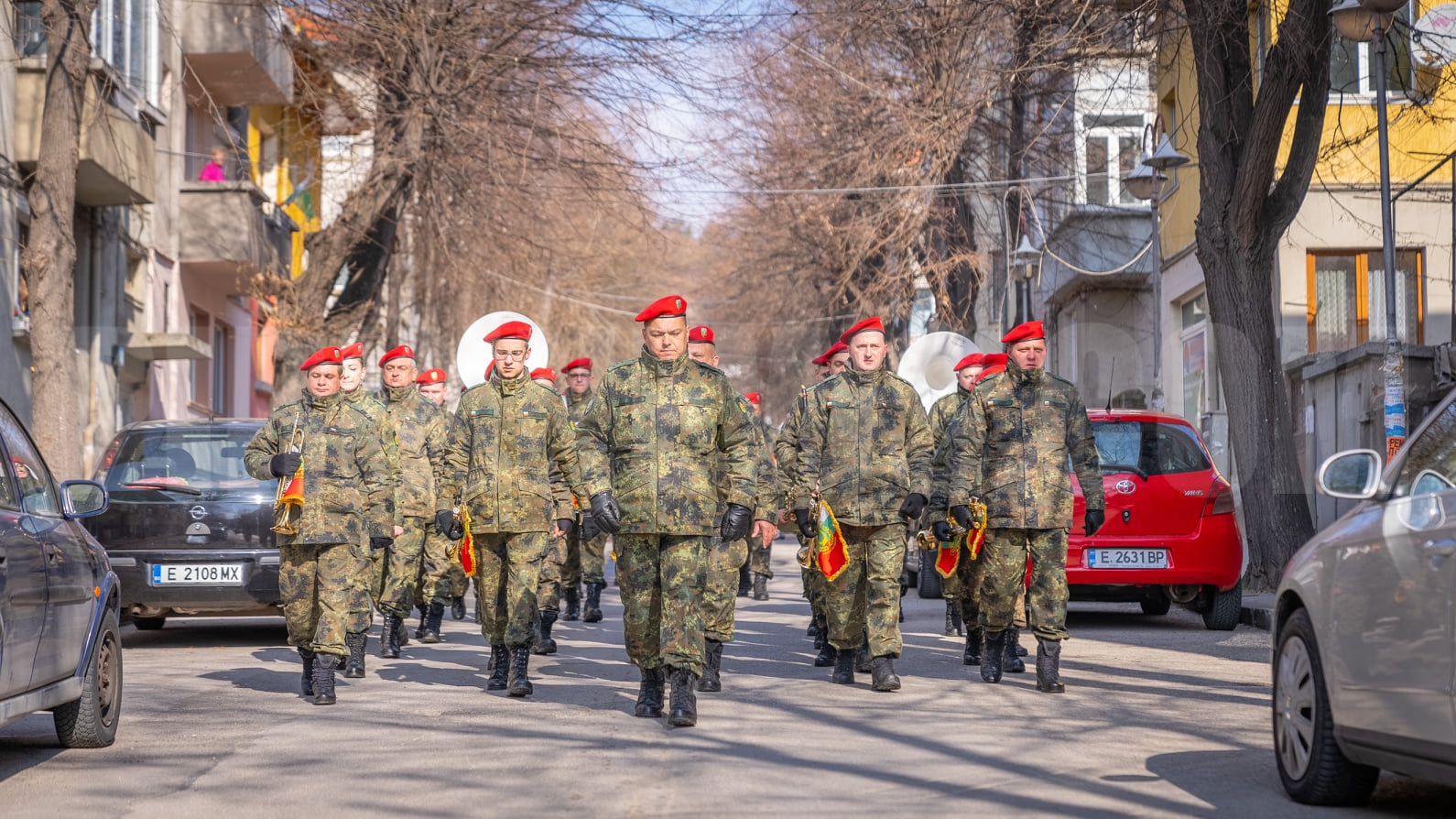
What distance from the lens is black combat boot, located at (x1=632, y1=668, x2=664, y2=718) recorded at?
27.7 feet

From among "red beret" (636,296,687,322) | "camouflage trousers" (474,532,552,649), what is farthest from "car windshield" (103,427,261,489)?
"red beret" (636,296,687,322)

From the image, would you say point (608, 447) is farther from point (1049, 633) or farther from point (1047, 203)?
point (1047, 203)

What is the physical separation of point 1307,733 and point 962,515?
3.83m

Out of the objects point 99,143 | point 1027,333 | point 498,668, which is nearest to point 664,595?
point 498,668

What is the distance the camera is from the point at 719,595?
876 cm

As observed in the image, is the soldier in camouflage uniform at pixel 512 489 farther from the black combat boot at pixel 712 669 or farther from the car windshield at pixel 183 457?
the car windshield at pixel 183 457

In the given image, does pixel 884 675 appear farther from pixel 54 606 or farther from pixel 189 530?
pixel 189 530

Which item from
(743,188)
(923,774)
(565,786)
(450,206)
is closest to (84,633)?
(565,786)

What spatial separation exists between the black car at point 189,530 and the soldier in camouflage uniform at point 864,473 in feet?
13.7

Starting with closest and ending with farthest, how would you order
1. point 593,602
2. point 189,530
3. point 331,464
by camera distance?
point 331,464 < point 189,530 < point 593,602

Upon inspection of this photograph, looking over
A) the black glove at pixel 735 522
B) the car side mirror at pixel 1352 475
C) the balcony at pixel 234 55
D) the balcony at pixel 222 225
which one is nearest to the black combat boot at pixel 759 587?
the black glove at pixel 735 522

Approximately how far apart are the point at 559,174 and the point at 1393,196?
10.6 metres

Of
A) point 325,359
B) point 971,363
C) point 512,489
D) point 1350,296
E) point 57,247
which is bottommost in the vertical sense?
point 512,489

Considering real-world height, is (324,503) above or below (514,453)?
below
